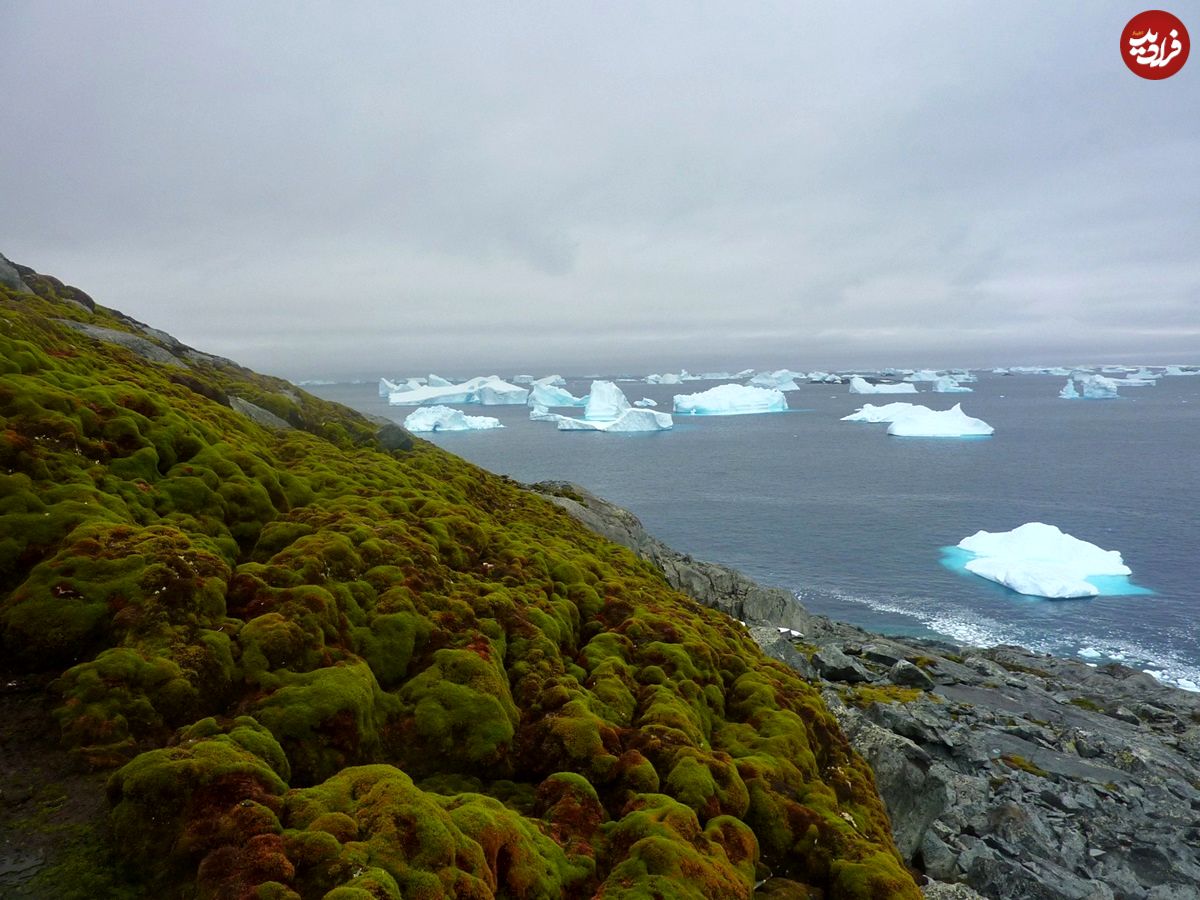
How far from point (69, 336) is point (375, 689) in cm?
1961

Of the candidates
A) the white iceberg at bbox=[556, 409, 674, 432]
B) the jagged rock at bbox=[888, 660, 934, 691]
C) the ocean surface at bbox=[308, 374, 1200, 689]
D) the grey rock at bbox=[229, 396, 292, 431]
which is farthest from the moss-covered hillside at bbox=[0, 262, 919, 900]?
the white iceberg at bbox=[556, 409, 674, 432]

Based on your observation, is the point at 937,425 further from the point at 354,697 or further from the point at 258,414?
the point at 354,697

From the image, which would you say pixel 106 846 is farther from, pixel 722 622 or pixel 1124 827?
pixel 1124 827

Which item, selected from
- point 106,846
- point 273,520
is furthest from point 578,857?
point 273,520

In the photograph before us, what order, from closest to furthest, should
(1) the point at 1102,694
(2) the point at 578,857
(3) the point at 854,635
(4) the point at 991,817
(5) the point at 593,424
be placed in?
(2) the point at 578,857 → (4) the point at 991,817 → (1) the point at 1102,694 → (3) the point at 854,635 → (5) the point at 593,424

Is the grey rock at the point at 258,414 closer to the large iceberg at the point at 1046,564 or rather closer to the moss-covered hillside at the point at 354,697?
the moss-covered hillside at the point at 354,697

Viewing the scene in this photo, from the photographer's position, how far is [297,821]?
8328 millimetres

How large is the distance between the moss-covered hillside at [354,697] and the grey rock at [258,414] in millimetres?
6474

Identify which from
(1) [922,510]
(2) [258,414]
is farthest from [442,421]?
(2) [258,414]

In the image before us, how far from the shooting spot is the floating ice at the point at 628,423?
183750mm

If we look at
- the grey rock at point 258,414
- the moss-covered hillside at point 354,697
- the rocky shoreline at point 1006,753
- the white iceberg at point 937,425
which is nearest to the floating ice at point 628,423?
the white iceberg at point 937,425

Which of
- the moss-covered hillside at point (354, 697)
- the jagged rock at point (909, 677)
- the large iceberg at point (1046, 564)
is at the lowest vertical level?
the large iceberg at point (1046, 564)

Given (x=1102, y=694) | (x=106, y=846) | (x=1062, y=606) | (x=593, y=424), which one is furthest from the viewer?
(x=593, y=424)

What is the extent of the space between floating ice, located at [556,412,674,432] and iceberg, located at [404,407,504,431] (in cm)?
2616
